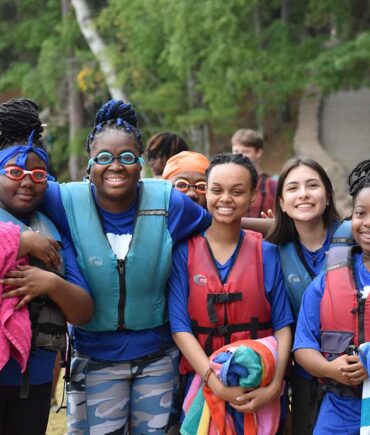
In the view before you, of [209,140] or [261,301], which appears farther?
[209,140]

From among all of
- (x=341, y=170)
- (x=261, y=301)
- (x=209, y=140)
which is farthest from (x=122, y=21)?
(x=261, y=301)

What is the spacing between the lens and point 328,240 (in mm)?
4289

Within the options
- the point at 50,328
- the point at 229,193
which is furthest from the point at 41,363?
the point at 229,193

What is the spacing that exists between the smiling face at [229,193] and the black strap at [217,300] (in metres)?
0.41

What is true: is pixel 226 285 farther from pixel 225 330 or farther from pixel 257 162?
pixel 257 162

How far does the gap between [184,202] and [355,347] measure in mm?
1243

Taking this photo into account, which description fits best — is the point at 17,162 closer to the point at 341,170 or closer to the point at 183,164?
the point at 183,164

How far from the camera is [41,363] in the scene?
376cm

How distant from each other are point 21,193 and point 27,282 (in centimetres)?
50

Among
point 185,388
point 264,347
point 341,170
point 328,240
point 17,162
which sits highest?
point 341,170

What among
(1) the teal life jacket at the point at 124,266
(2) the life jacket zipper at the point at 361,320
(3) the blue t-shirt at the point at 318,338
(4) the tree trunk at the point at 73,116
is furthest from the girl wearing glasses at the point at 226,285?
(4) the tree trunk at the point at 73,116

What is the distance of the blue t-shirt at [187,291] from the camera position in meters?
4.04

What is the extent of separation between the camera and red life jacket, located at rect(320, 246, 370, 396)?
364cm

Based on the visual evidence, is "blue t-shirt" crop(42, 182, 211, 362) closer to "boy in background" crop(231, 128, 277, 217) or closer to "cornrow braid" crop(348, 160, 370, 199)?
"cornrow braid" crop(348, 160, 370, 199)
